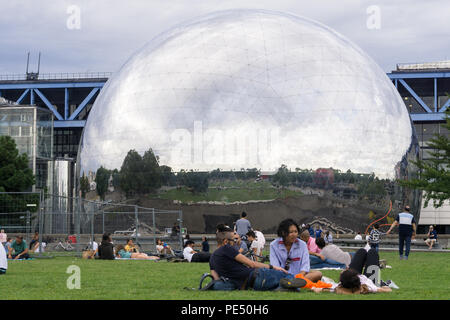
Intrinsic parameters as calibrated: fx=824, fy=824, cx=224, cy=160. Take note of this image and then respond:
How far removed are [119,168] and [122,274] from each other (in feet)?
48.0

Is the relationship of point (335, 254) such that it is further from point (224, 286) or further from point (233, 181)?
point (233, 181)

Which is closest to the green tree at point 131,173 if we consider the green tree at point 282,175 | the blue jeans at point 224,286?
the green tree at point 282,175

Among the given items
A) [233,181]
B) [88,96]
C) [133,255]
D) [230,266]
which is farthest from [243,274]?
[88,96]

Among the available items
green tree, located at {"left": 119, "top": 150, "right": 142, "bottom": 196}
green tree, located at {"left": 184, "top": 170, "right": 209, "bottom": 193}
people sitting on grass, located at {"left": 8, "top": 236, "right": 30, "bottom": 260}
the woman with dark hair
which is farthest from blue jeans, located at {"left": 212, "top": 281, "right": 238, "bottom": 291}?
green tree, located at {"left": 119, "top": 150, "right": 142, "bottom": 196}

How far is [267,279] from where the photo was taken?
11055mm

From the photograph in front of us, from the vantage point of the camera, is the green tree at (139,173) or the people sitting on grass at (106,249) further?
the green tree at (139,173)

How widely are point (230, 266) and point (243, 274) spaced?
0.24 m

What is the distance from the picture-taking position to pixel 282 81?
28.5 meters

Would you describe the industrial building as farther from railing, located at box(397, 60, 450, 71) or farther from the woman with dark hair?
the woman with dark hair

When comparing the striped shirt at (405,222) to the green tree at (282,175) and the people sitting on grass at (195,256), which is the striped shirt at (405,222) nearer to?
the people sitting on grass at (195,256)

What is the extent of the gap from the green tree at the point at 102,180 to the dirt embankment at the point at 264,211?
1.72 meters

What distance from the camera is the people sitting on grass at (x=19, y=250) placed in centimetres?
2338
